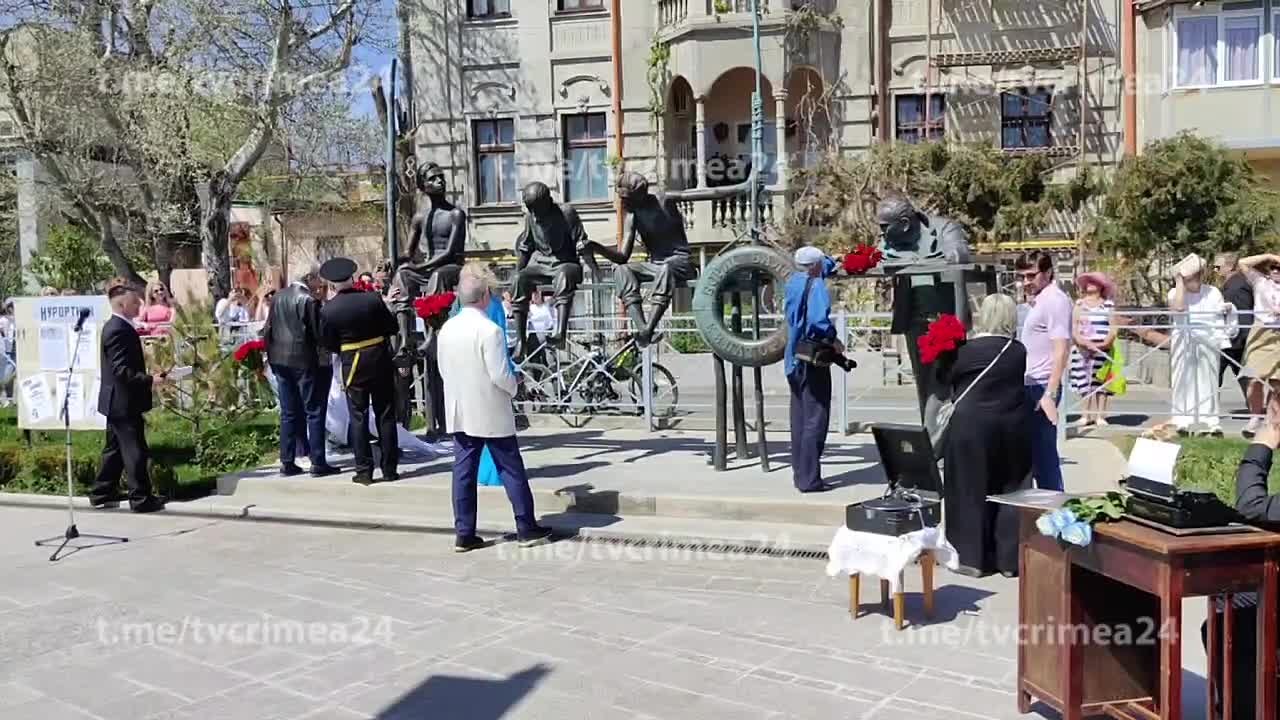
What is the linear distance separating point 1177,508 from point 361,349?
724 cm

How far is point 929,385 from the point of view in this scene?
7.93m

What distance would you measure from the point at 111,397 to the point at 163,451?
2736 mm

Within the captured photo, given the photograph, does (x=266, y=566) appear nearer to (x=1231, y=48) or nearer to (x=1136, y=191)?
(x=1136, y=191)

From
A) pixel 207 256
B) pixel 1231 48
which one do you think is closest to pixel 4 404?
pixel 207 256

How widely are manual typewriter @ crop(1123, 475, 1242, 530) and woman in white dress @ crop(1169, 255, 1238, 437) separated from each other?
8.12 m

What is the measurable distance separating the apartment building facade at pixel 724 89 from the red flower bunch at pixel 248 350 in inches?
589

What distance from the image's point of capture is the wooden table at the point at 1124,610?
368 centimetres

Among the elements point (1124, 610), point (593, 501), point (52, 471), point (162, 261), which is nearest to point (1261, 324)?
point (593, 501)

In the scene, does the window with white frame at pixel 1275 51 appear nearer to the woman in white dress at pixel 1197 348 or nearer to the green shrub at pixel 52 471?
the woman in white dress at pixel 1197 348

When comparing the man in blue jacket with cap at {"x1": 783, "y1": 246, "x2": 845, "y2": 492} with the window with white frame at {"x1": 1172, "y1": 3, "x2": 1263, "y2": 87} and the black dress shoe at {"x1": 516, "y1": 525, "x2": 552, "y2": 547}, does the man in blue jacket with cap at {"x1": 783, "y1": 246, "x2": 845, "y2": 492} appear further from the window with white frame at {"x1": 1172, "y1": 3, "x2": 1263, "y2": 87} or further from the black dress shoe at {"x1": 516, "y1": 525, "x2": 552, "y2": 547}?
the window with white frame at {"x1": 1172, "y1": 3, "x2": 1263, "y2": 87}

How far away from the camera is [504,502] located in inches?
363

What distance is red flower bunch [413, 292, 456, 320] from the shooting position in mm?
10570

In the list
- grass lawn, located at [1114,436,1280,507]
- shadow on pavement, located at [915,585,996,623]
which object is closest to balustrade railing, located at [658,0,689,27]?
grass lawn, located at [1114,436,1280,507]

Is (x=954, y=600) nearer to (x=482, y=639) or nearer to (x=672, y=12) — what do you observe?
(x=482, y=639)
